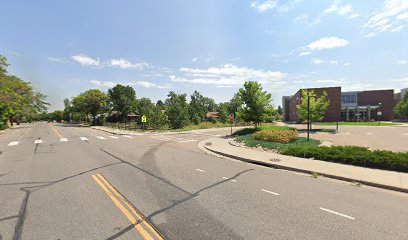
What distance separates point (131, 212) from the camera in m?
5.07

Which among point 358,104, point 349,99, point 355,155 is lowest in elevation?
point 355,155

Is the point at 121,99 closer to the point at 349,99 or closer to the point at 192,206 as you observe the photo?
the point at 192,206

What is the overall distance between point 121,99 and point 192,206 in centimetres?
6441

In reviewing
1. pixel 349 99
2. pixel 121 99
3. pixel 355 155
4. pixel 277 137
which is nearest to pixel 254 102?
pixel 277 137

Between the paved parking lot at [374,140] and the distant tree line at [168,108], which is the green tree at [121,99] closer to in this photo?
the distant tree line at [168,108]

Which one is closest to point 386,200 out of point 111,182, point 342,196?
point 342,196

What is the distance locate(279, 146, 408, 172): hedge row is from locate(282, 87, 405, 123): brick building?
1869 inches

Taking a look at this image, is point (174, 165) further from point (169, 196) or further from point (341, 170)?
point (341, 170)

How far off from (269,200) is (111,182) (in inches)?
208

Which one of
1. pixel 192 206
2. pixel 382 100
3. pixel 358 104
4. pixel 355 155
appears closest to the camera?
pixel 192 206

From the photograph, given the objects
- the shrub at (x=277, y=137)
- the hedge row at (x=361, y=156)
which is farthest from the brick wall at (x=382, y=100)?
the hedge row at (x=361, y=156)

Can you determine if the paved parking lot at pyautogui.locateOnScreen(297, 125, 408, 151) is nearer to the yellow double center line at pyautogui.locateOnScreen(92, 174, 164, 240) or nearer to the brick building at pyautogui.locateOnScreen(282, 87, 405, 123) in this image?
the yellow double center line at pyautogui.locateOnScreen(92, 174, 164, 240)

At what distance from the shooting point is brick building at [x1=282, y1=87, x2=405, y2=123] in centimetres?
5338

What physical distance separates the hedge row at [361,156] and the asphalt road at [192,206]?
2893 mm
